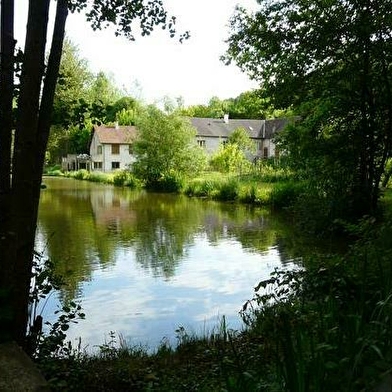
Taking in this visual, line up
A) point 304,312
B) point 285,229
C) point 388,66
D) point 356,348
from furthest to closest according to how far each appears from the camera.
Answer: point 285,229, point 388,66, point 304,312, point 356,348

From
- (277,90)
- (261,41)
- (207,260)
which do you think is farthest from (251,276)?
(261,41)

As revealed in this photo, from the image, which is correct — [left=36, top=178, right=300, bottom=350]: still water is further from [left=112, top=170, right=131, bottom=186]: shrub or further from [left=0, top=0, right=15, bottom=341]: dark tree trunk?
[left=112, top=170, right=131, bottom=186]: shrub

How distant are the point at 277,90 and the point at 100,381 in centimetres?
1192

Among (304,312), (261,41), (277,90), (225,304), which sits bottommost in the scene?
(225,304)

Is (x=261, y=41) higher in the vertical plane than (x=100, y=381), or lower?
higher

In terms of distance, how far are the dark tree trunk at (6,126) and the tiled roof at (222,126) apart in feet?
199

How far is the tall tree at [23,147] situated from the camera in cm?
374

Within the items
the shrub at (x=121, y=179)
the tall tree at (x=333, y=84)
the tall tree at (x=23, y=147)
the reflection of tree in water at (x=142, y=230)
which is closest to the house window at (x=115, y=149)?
the shrub at (x=121, y=179)

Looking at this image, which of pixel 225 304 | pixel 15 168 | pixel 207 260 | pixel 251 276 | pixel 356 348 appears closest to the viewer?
pixel 356 348

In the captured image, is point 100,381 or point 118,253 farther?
point 118,253

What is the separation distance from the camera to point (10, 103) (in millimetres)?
3971

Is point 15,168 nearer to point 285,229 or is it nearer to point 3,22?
point 3,22

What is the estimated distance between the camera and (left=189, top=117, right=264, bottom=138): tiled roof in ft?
213

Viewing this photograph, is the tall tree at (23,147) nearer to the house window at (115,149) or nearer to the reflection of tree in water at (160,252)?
the reflection of tree in water at (160,252)
